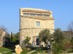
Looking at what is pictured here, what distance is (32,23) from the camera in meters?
51.2

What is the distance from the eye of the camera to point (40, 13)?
52812 mm

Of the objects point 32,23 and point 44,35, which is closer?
point 44,35

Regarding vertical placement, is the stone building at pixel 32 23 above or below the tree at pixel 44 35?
above

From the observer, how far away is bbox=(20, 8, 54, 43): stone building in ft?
167

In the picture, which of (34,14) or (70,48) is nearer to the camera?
(70,48)

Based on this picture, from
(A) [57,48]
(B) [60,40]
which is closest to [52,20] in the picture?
Answer: (B) [60,40]

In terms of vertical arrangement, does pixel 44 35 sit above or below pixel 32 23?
below

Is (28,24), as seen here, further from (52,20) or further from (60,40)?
(60,40)

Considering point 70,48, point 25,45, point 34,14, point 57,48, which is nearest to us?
point 57,48

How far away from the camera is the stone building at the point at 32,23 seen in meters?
51.0

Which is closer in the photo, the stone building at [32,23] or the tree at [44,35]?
the tree at [44,35]

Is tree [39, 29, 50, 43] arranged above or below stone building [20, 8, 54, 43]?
below

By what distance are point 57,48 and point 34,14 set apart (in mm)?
24093

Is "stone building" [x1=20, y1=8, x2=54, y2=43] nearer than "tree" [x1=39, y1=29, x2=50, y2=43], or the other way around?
"tree" [x1=39, y1=29, x2=50, y2=43]
